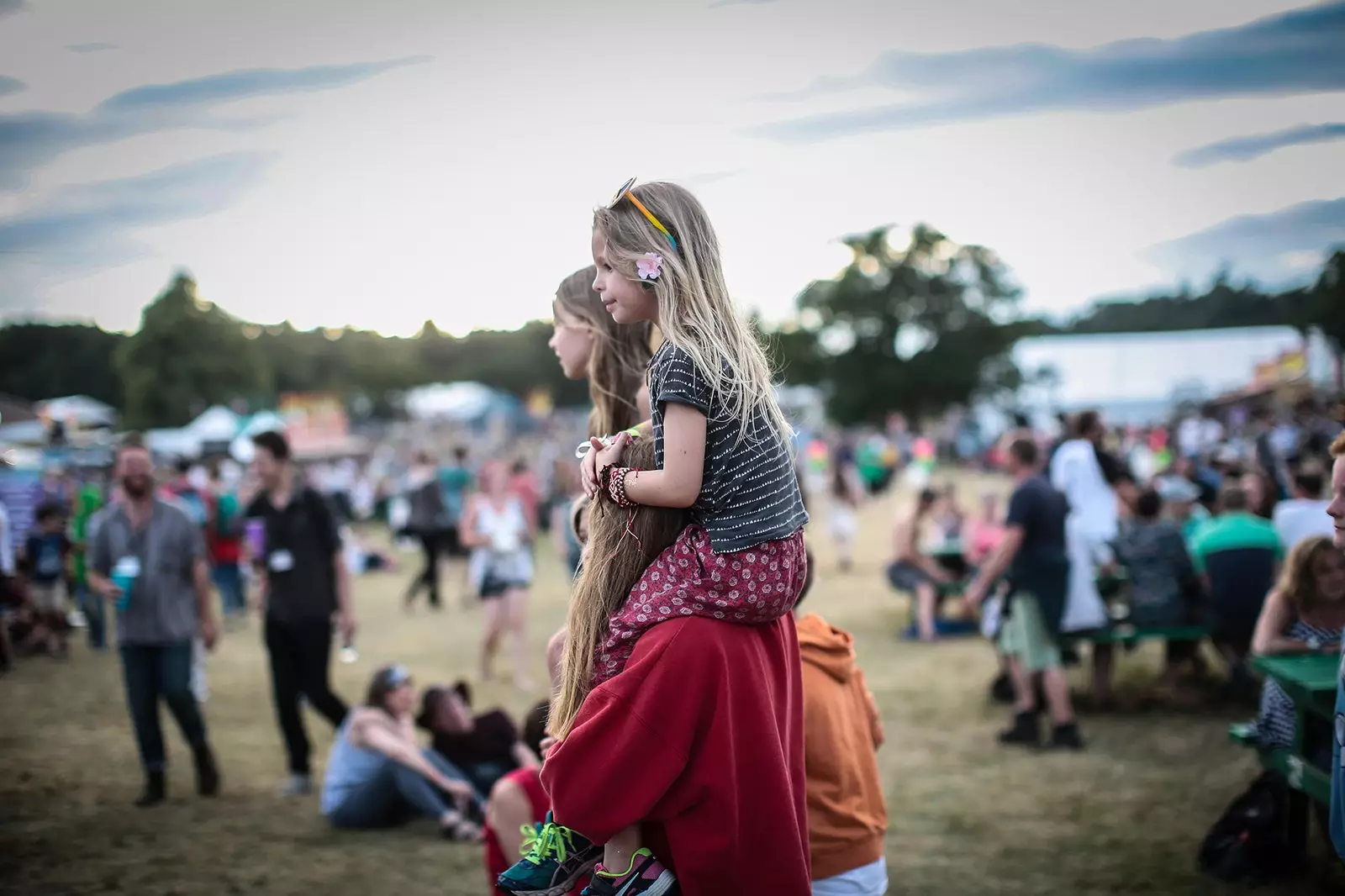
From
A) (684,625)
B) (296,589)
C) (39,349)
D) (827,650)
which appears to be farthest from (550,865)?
(39,349)

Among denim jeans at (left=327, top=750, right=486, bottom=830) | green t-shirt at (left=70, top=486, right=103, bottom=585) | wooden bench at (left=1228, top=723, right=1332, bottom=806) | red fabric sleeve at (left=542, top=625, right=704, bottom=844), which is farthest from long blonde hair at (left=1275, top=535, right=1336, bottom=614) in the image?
green t-shirt at (left=70, top=486, right=103, bottom=585)

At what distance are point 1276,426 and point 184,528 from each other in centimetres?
2355

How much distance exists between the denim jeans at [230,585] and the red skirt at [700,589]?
11.3 meters

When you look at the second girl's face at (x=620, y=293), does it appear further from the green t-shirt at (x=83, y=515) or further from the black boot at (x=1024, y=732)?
the green t-shirt at (x=83, y=515)

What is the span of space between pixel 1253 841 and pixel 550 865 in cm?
344

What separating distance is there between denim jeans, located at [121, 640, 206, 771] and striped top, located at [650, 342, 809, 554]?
466 cm

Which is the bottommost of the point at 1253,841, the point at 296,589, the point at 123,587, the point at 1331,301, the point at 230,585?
the point at 1253,841

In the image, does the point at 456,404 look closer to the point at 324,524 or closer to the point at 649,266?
the point at 324,524

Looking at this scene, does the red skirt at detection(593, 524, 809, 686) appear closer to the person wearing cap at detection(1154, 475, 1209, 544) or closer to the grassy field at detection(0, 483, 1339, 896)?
the grassy field at detection(0, 483, 1339, 896)

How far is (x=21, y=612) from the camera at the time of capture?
10812 millimetres

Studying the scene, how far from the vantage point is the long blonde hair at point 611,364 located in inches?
107

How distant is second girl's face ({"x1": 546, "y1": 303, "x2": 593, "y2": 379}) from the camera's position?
2.75 meters

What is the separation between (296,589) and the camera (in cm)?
579

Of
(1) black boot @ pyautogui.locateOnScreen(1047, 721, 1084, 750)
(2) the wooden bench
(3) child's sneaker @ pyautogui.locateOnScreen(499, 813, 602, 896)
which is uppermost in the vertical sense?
(3) child's sneaker @ pyautogui.locateOnScreen(499, 813, 602, 896)
